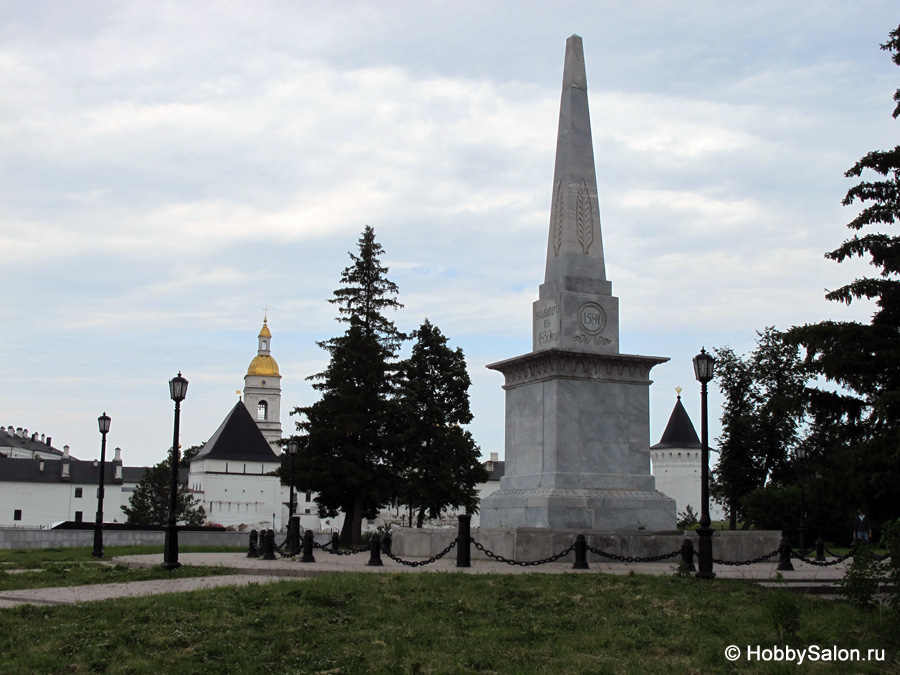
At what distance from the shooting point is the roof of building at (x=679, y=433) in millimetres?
102500

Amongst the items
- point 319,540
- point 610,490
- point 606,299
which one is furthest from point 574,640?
point 319,540

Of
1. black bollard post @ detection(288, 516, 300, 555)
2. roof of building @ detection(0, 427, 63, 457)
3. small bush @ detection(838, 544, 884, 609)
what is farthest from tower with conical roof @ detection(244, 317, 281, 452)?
small bush @ detection(838, 544, 884, 609)

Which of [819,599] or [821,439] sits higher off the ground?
[821,439]

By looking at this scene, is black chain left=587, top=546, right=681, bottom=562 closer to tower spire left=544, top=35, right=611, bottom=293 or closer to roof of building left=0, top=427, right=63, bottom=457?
tower spire left=544, top=35, right=611, bottom=293

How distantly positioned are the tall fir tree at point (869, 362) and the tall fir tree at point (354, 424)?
1230 inches

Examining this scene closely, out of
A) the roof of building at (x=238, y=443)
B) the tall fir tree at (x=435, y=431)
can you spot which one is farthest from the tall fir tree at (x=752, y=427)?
the roof of building at (x=238, y=443)

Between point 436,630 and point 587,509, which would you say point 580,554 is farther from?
point 436,630

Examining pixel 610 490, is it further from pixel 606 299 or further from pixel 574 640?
pixel 574 640

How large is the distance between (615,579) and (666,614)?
2867mm

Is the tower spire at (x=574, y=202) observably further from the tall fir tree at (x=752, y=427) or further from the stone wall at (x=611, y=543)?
the tall fir tree at (x=752, y=427)

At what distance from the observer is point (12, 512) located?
11681 cm

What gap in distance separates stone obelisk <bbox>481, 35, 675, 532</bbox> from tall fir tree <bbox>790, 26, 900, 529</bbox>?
4261mm

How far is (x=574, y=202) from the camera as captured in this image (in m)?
24.6

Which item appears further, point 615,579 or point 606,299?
point 606,299
